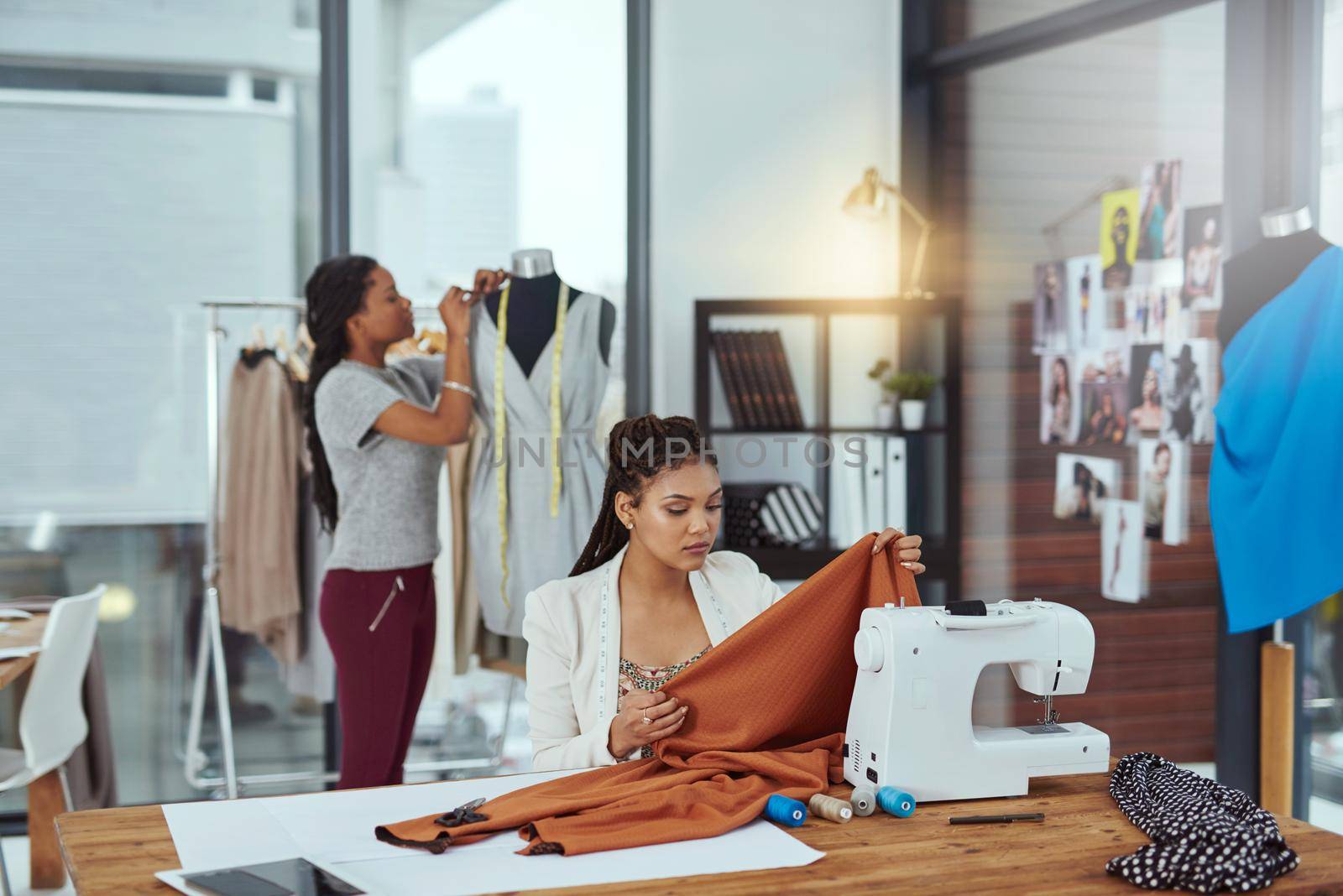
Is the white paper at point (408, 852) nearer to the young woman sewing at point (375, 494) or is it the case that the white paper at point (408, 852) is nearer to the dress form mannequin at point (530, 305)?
the young woman sewing at point (375, 494)

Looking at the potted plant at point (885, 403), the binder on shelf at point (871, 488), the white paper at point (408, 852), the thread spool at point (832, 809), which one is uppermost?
the potted plant at point (885, 403)

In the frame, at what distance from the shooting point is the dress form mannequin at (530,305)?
11.0 feet

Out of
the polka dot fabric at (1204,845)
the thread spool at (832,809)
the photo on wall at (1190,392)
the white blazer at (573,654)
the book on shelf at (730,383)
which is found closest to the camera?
the polka dot fabric at (1204,845)

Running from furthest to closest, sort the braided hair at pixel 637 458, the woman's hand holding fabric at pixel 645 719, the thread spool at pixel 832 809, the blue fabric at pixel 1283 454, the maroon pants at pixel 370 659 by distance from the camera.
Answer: the maroon pants at pixel 370 659, the blue fabric at pixel 1283 454, the braided hair at pixel 637 458, the woman's hand holding fabric at pixel 645 719, the thread spool at pixel 832 809

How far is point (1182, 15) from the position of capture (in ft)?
11.2

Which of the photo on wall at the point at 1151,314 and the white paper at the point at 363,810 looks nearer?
the white paper at the point at 363,810

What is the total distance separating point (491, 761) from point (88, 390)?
177 cm

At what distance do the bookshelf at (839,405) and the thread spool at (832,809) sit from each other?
2275 mm

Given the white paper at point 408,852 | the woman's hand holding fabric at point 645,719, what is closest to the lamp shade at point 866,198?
the woman's hand holding fabric at point 645,719

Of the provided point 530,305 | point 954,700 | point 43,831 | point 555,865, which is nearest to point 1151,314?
point 530,305

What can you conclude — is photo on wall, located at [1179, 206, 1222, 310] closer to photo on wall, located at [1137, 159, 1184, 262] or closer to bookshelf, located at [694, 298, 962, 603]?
photo on wall, located at [1137, 159, 1184, 262]

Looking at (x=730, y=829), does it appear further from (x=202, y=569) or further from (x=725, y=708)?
(x=202, y=569)

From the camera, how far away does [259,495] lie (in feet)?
12.6

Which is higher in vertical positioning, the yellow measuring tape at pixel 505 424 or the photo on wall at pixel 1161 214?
the photo on wall at pixel 1161 214
